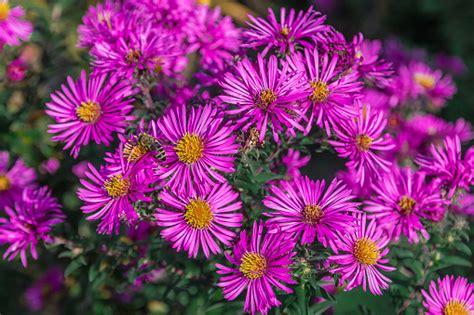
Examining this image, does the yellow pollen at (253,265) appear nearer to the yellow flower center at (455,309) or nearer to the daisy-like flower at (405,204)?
the daisy-like flower at (405,204)

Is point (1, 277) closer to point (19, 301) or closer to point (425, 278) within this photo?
point (19, 301)

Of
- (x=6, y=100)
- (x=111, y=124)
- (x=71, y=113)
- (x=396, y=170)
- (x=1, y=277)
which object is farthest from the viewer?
(x=1, y=277)

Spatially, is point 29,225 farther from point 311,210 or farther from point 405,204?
point 405,204

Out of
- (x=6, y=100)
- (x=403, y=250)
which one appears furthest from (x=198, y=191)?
(x=6, y=100)

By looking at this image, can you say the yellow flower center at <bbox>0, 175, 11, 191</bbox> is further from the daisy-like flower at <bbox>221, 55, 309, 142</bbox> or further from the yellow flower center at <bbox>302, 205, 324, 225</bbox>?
the yellow flower center at <bbox>302, 205, 324, 225</bbox>

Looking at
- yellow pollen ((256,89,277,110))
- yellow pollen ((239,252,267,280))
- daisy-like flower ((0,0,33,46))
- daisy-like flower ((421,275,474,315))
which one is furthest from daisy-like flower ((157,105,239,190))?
daisy-like flower ((0,0,33,46))

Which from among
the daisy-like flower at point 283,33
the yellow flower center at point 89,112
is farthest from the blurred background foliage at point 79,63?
the daisy-like flower at point 283,33
